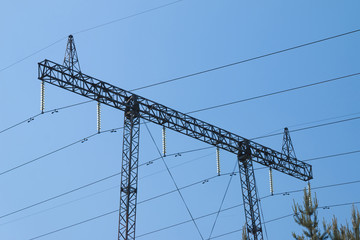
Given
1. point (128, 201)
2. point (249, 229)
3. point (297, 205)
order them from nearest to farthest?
point (297, 205) → point (128, 201) → point (249, 229)

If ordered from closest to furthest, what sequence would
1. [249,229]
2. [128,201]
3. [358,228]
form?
[358,228] → [128,201] → [249,229]

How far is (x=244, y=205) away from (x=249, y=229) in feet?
5.73

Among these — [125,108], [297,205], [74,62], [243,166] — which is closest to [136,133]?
[125,108]

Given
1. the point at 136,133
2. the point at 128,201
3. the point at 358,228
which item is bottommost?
the point at 358,228

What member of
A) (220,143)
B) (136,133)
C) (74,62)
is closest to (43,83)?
(74,62)

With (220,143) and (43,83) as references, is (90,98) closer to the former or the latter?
(43,83)

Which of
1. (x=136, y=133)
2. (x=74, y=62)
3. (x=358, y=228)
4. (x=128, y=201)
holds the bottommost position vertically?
(x=358, y=228)

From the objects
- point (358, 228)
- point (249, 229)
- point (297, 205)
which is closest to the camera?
point (358, 228)

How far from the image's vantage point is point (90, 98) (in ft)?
132

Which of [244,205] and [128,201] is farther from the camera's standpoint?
[244,205]

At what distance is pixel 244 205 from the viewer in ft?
154

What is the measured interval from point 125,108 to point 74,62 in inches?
132

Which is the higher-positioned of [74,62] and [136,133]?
[74,62]

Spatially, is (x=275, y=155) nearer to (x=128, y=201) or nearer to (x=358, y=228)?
(x=128, y=201)
